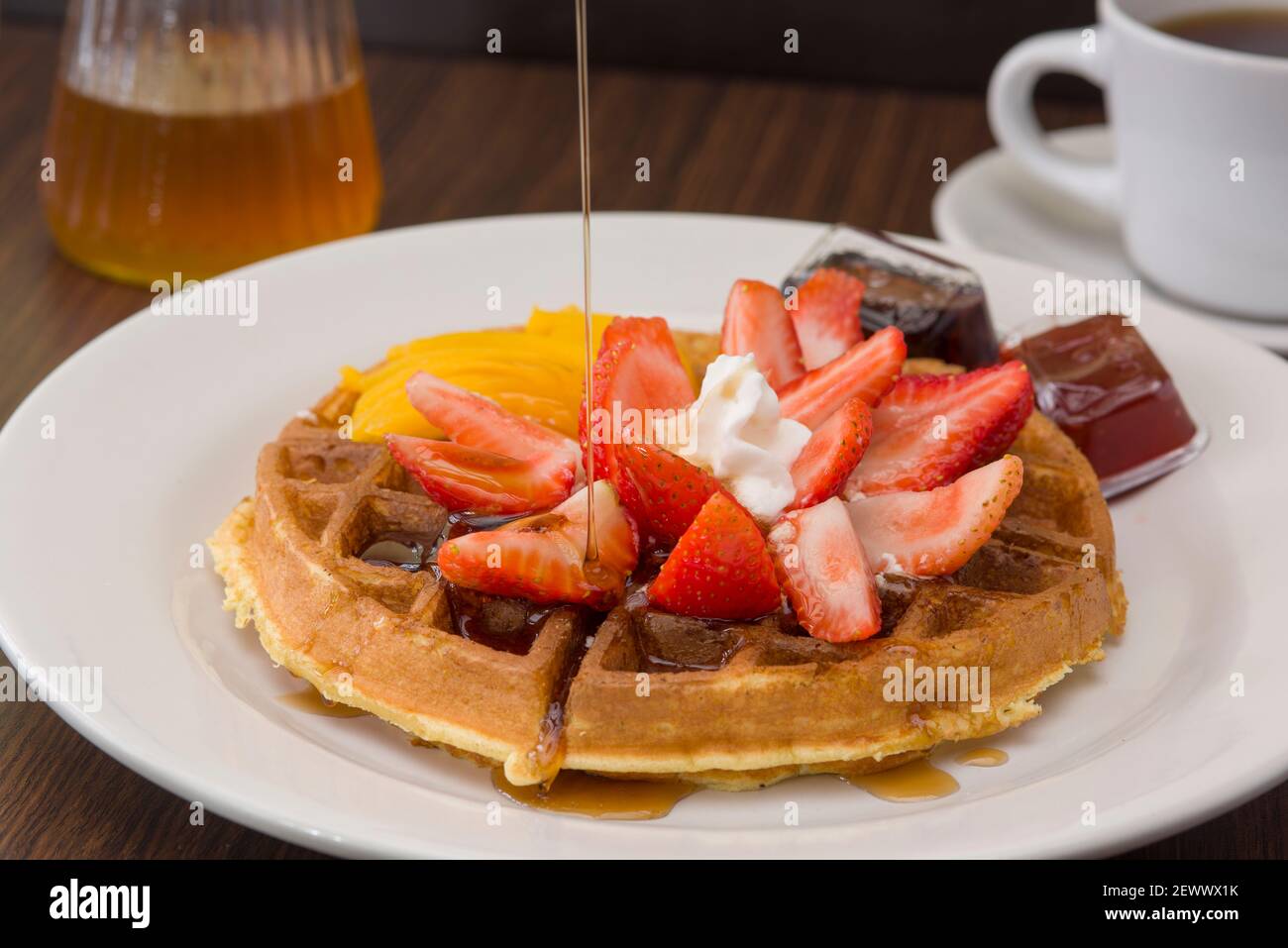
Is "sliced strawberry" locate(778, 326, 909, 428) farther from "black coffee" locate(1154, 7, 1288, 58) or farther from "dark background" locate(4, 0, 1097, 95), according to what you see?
"dark background" locate(4, 0, 1097, 95)

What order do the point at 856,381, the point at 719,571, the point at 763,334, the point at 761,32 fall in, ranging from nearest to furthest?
the point at 719,571 < the point at 856,381 < the point at 763,334 < the point at 761,32

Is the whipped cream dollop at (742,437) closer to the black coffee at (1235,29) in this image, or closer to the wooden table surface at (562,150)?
the wooden table surface at (562,150)

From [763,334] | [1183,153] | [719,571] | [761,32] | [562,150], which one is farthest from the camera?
[761,32]

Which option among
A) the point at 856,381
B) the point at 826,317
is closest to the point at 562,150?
the point at 826,317

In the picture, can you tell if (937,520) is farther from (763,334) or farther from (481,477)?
(481,477)

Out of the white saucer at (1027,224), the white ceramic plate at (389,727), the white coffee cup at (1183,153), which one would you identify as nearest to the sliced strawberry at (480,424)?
the white ceramic plate at (389,727)

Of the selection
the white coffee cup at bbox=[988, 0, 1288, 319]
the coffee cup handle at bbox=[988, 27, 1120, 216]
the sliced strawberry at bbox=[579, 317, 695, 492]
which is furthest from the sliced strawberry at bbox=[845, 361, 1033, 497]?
the coffee cup handle at bbox=[988, 27, 1120, 216]
